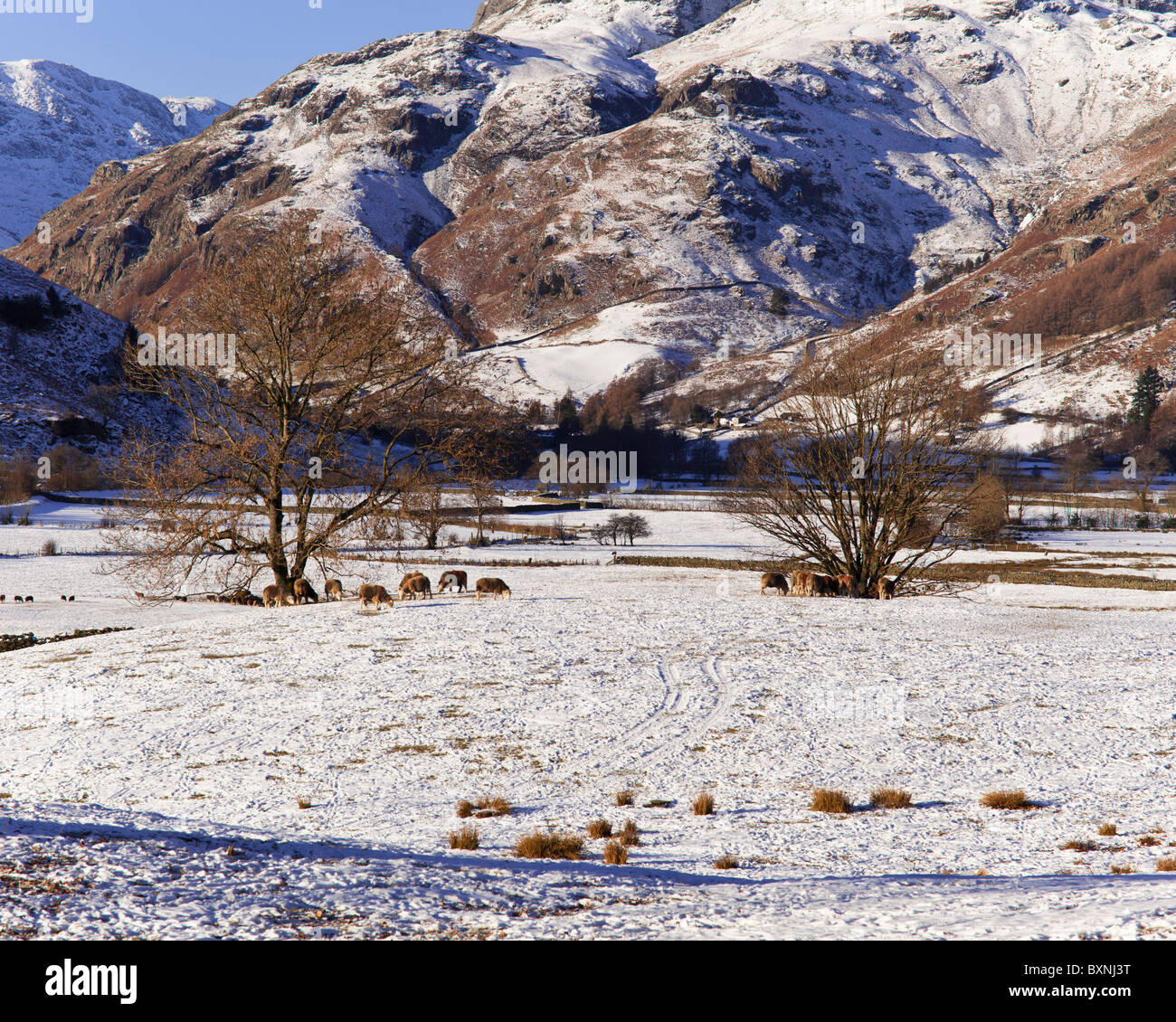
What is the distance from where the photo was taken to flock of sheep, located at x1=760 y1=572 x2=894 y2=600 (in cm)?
3141

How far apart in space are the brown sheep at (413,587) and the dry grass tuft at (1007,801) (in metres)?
21.4

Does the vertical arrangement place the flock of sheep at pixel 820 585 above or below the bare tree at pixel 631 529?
below

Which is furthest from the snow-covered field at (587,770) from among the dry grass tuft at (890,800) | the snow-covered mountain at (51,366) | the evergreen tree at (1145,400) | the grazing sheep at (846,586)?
the evergreen tree at (1145,400)

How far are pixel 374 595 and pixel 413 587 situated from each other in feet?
10.9

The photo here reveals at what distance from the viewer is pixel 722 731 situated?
1384cm

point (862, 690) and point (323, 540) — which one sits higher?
point (323, 540)

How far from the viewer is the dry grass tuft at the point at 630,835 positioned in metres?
9.14

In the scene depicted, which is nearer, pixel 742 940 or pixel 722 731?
pixel 742 940

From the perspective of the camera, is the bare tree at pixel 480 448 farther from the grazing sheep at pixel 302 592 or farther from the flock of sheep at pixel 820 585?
the flock of sheep at pixel 820 585

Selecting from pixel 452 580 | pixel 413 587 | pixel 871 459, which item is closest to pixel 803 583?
pixel 871 459

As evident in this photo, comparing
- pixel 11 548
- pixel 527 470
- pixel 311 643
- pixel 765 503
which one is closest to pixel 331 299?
pixel 311 643

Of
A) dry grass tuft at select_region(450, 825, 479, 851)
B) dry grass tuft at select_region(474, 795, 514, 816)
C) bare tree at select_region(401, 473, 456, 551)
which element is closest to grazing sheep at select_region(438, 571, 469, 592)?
bare tree at select_region(401, 473, 456, 551)
